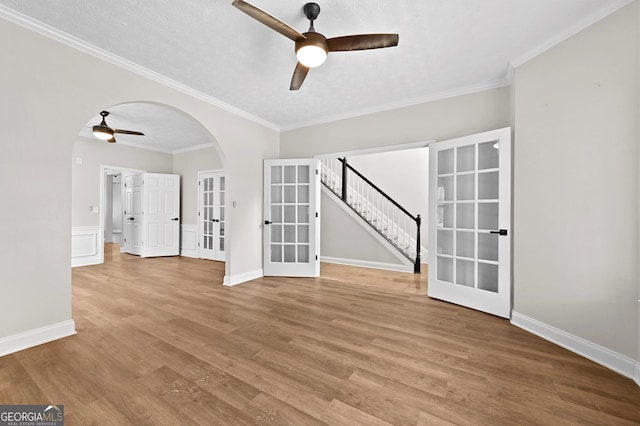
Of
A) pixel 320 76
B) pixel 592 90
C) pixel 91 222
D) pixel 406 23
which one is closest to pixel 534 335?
pixel 592 90

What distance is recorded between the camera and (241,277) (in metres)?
4.18

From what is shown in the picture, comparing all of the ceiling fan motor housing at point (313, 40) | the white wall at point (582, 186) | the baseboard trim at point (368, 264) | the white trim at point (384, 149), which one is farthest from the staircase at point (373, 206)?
the ceiling fan motor housing at point (313, 40)

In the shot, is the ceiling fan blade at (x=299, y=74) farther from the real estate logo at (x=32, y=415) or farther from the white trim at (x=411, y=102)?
the real estate logo at (x=32, y=415)

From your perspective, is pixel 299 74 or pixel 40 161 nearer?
pixel 40 161

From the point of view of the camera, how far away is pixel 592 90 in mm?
2084

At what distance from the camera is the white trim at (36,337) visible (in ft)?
6.66

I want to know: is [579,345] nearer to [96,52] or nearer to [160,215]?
[96,52]

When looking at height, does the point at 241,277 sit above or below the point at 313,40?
below

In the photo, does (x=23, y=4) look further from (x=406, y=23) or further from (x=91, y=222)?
(x=91, y=222)

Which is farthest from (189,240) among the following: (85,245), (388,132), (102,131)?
(388,132)

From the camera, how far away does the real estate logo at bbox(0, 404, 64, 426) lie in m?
1.38

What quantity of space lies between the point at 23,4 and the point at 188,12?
128 centimetres

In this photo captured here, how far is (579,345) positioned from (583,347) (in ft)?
0.09

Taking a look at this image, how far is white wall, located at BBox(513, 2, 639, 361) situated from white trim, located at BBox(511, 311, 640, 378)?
0.04 meters
